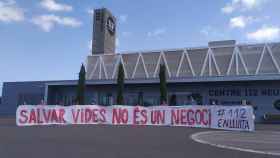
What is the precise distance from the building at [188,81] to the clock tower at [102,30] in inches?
963

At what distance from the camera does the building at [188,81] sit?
40.8 m

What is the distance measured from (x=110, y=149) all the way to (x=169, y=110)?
1417cm

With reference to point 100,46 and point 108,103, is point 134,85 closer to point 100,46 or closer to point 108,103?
point 108,103

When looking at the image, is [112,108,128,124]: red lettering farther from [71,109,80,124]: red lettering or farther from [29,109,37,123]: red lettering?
[29,109,37,123]: red lettering

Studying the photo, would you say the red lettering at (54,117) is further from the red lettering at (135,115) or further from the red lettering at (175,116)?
the red lettering at (175,116)

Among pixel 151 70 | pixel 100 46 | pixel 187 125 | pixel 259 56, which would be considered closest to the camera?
pixel 187 125

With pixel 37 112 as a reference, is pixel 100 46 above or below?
above

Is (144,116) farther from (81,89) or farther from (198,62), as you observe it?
(198,62)

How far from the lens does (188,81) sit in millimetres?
42500

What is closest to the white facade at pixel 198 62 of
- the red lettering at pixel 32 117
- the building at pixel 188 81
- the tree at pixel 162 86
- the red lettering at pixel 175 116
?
the building at pixel 188 81

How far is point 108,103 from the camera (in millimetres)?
48531

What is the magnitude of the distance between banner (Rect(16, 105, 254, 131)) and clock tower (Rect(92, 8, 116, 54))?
7554cm

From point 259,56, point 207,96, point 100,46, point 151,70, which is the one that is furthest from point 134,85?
point 100,46

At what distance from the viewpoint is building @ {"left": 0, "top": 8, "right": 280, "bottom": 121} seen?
4078 centimetres
